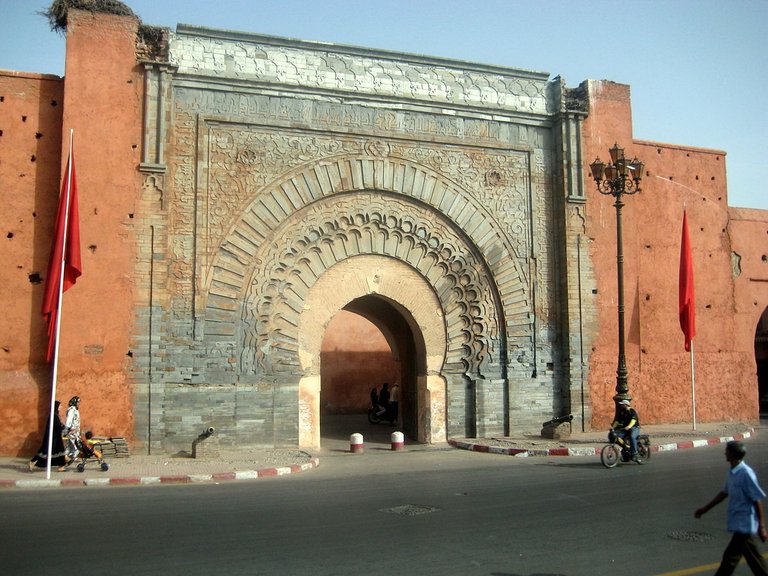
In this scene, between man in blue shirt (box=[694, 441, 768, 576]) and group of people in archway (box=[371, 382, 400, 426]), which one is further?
group of people in archway (box=[371, 382, 400, 426])

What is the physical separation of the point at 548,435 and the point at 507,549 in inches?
292

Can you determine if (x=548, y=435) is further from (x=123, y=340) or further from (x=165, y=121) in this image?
(x=165, y=121)

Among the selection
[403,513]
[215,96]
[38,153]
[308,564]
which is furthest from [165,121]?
[308,564]

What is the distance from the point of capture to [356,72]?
41.6 feet

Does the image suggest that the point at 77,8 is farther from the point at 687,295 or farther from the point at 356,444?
the point at 687,295

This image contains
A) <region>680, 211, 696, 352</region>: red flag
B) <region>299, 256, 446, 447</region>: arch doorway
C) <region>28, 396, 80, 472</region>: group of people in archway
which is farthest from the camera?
<region>680, 211, 696, 352</region>: red flag

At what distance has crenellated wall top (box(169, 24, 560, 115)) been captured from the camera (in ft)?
38.7

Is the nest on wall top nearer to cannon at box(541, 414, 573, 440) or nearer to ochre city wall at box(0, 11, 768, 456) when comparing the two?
ochre city wall at box(0, 11, 768, 456)

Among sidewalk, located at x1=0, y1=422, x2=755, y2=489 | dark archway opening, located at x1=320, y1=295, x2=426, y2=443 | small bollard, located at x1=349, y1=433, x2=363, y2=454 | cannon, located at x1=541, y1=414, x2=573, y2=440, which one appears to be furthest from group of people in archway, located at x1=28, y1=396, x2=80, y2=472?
dark archway opening, located at x1=320, y1=295, x2=426, y2=443

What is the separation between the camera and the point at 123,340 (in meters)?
10.9

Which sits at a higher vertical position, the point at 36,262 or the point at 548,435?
the point at 36,262

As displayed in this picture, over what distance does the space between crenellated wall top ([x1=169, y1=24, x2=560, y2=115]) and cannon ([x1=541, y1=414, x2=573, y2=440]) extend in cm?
552

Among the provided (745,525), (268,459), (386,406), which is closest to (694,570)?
(745,525)

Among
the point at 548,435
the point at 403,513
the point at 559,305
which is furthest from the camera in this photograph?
the point at 559,305
